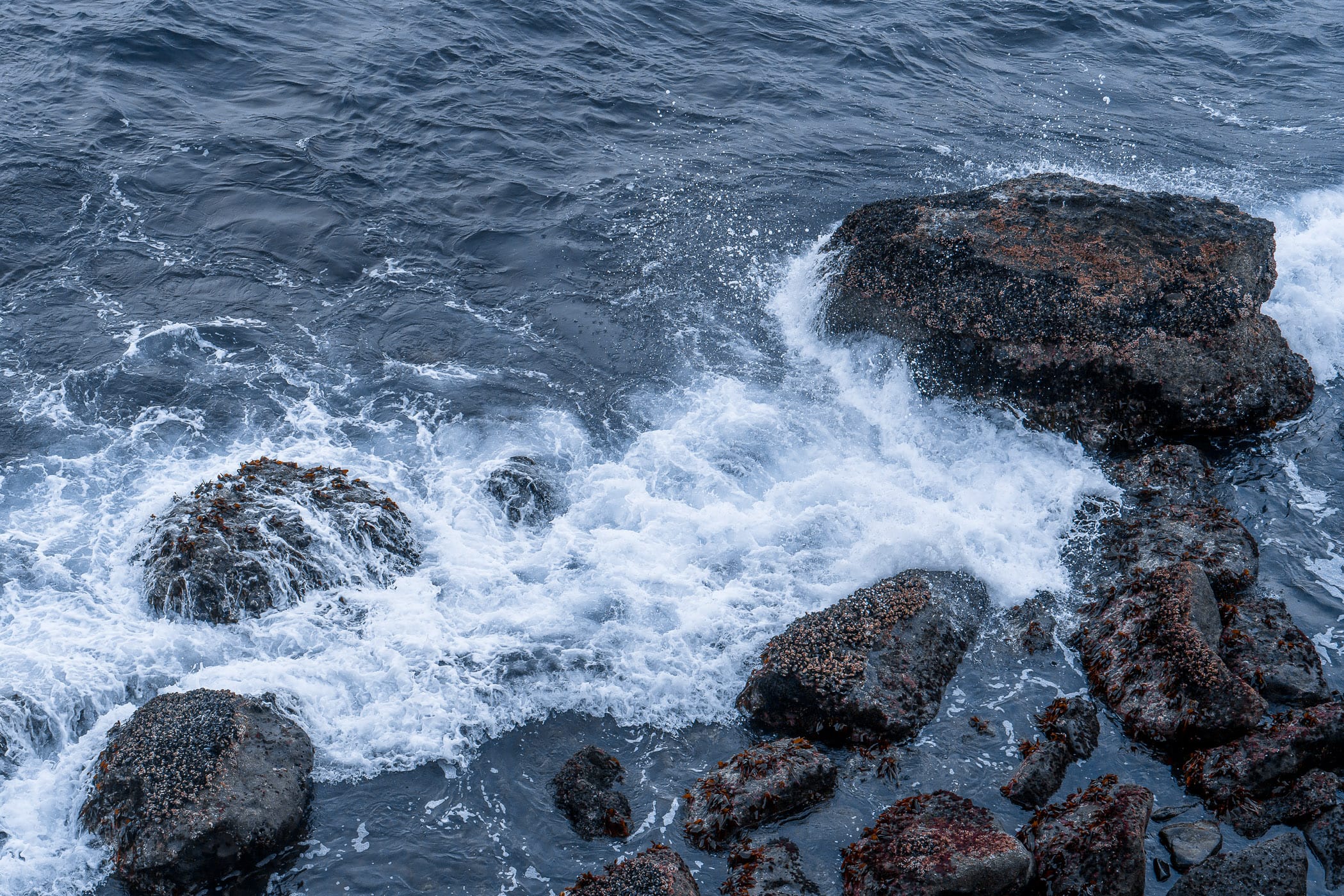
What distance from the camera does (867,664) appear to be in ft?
32.1

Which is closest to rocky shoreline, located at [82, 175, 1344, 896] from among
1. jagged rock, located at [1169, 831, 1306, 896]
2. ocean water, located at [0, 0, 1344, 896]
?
jagged rock, located at [1169, 831, 1306, 896]

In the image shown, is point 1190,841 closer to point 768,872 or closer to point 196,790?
point 768,872

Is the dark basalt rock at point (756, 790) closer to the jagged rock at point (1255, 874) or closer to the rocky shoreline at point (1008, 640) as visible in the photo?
the rocky shoreline at point (1008, 640)

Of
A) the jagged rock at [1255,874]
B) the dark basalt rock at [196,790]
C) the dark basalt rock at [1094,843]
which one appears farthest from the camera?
the dark basalt rock at [196,790]

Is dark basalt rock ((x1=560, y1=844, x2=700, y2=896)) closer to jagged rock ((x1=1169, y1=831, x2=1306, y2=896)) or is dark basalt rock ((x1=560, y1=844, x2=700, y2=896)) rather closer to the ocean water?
the ocean water

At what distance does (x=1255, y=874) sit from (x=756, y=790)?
4194 mm

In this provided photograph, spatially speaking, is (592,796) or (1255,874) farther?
(592,796)

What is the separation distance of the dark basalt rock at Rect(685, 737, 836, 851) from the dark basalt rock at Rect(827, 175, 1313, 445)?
680 cm

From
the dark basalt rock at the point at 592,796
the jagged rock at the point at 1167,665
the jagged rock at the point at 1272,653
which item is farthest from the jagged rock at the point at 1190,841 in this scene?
the dark basalt rock at the point at 592,796

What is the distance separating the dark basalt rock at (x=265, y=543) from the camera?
33.8 ft

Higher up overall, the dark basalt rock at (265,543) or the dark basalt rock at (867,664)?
the dark basalt rock at (867,664)

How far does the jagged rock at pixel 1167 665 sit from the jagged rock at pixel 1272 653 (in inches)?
11.2

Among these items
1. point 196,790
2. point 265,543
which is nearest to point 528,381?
point 265,543

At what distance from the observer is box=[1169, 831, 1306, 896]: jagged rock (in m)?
7.67
